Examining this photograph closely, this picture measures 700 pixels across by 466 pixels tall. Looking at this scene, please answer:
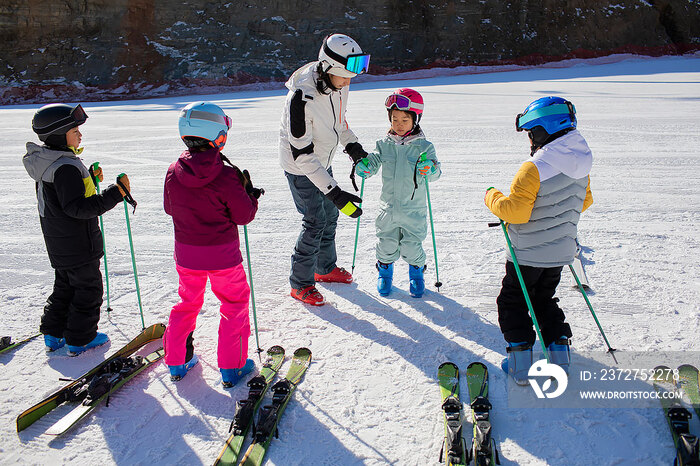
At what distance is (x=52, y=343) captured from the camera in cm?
→ 338

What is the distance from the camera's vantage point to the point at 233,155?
8.22m

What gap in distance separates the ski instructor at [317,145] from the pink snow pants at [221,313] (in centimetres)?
91

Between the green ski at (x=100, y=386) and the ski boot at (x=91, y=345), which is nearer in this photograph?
the green ski at (x=100, y=386)

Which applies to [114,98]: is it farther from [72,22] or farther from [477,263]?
[477,263]

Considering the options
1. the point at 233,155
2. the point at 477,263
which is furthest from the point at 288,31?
the point at 477,263

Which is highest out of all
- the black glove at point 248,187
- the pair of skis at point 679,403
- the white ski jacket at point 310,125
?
the white ski jacket at point 310,125

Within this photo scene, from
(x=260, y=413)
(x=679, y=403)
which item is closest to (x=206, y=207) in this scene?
(x=260, y=413)

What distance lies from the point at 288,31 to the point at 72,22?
8.83m

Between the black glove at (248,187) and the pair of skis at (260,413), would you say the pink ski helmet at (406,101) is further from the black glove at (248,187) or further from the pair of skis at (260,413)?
the pair of skis at (260,413)

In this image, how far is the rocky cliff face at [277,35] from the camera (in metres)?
20.7

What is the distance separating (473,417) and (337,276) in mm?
1911

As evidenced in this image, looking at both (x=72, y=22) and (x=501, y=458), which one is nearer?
(x=501, y=458)

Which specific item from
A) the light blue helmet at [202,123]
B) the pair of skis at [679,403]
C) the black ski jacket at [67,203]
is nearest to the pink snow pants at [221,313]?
the black ski jacket at [67,203]

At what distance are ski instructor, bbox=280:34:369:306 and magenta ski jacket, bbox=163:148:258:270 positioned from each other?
0.75 metres
